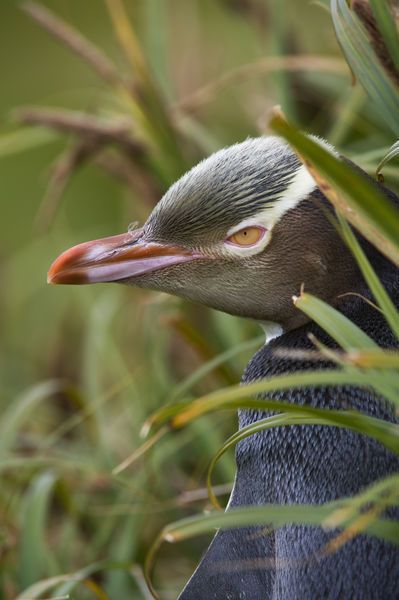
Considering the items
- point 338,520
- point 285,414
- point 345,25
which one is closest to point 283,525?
point 285,414

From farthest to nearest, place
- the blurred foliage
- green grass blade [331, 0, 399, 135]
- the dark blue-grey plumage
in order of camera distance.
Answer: the blurred foliage
green grass blade [331, 0, 399, 135]
the dark blue-grey plumage

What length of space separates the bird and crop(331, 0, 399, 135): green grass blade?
11 cm

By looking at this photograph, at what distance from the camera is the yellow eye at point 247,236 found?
190 centimetres

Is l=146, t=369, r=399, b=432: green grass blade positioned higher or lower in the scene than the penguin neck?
higher

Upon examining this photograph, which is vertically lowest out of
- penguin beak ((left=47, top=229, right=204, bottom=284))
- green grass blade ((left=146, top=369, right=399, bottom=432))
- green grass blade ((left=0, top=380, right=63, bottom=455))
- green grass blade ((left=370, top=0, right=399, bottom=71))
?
green grass blade ((left=146, top=369, right=399, bottom=432))

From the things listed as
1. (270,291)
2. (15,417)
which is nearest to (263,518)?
(270,291)

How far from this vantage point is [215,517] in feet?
4.50

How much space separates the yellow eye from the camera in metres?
1.90

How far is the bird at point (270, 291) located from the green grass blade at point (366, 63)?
11 centimetres

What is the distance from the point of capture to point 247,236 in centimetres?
191

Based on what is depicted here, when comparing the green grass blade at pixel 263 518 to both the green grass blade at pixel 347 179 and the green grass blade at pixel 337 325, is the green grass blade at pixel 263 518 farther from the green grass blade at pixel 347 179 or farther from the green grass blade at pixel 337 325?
the green grass blade at pixel 347 179

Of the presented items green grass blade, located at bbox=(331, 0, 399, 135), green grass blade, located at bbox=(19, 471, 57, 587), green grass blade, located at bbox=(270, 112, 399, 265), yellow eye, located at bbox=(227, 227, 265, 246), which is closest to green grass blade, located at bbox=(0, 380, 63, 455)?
green grass blade, located at bbox=(19, 471, 57, 587)

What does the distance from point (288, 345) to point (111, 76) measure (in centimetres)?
132

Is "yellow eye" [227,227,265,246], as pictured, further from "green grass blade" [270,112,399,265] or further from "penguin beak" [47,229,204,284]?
"green grass blade" [270,112,399,265]
